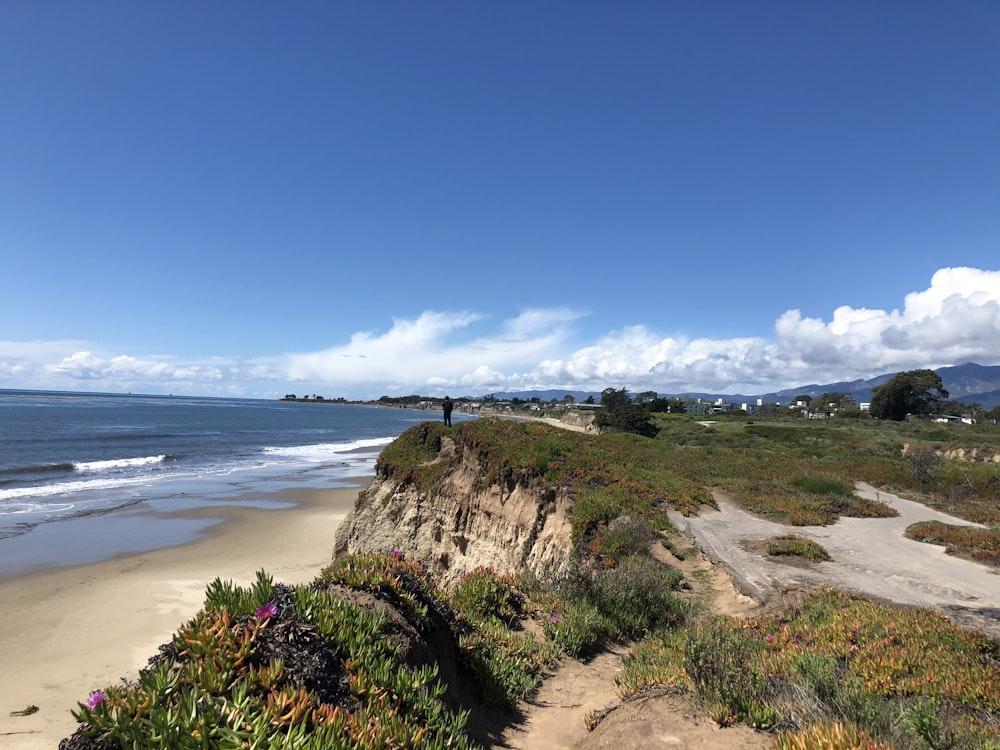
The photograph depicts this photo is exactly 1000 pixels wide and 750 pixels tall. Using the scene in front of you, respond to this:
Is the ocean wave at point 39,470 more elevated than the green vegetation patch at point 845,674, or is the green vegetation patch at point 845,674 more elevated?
the green vegetation patch at point 845,674

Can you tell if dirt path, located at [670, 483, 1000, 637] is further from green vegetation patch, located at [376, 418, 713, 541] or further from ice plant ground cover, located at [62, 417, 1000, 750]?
green vegetation patch, located at [376, 418, 713, 541]

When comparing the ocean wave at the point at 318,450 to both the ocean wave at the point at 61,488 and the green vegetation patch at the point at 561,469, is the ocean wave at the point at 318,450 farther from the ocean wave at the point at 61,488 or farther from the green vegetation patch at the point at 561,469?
the green vegetation patch at the point at 561,469

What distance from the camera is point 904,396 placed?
68.0m

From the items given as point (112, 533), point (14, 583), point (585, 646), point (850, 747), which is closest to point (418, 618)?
point (585, 646)

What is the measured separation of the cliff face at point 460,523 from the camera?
15.1 m

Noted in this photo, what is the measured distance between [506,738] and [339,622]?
2133 mm

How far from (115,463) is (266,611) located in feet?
161

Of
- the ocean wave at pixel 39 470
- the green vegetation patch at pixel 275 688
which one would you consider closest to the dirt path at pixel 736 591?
the green vegetation patch at pixel 275 688

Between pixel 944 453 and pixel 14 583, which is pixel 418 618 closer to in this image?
pixel 14 583

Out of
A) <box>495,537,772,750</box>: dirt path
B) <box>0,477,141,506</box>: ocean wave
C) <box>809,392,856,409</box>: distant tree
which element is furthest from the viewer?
<box>809,392,856,409</box>: distant tree

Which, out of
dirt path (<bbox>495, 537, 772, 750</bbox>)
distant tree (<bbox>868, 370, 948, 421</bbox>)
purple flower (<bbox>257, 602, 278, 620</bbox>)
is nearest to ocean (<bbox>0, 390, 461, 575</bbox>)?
purple flower (<bbox>257, 602, 278, 620</bbox>)

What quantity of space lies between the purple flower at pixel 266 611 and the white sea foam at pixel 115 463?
153 ft

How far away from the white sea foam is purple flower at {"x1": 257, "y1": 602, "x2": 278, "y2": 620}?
4673 cm

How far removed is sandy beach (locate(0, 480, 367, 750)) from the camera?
10.7 meters
